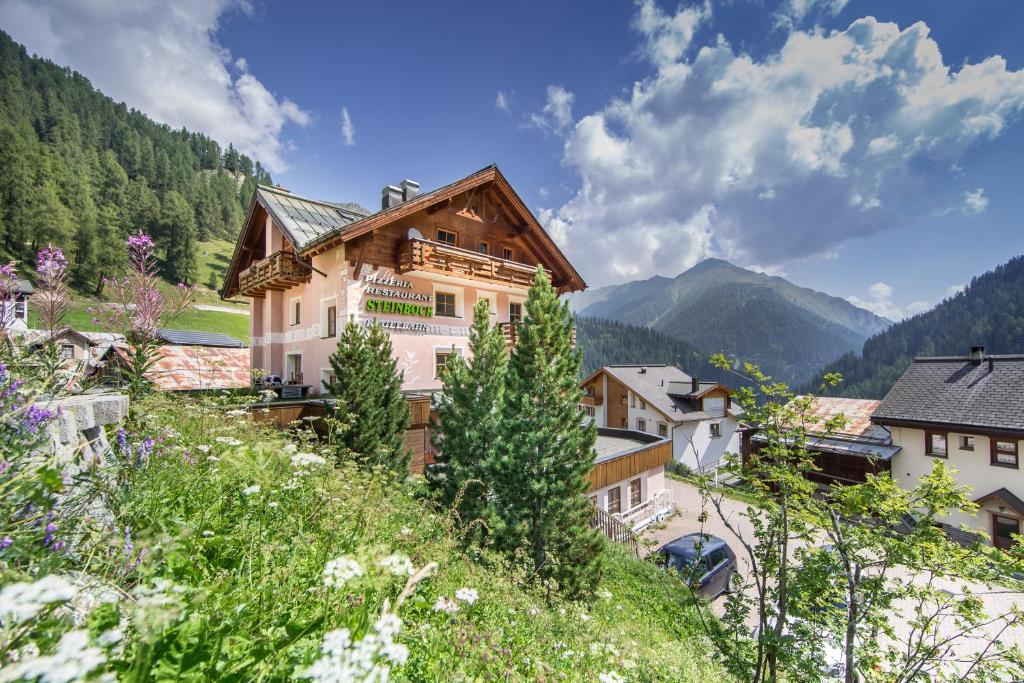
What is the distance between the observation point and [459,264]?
1573 cm

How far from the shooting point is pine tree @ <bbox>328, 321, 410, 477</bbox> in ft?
32.8

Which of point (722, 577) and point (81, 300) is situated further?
point (81, 300)

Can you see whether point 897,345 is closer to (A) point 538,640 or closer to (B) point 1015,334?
(B) point 1015,334

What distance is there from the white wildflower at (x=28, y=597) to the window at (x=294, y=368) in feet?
56.7

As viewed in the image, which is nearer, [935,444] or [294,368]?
[294,368]

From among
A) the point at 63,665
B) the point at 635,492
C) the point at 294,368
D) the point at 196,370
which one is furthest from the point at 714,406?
the point at 63,665

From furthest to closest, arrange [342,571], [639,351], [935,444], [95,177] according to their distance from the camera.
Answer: [639,351]
[95,177]
[935,444]
[342,571]

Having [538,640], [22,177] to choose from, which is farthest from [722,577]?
[22,177]

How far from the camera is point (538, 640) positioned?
14.4ft

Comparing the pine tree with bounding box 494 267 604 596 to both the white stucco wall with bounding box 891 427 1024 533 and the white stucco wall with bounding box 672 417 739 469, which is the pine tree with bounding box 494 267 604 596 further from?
the white stucco wall with bounding box 672 417 739 469

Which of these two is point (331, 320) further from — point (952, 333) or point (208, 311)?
point (952, 333)

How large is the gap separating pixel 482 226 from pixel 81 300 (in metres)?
65.9

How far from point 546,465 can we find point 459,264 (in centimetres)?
971

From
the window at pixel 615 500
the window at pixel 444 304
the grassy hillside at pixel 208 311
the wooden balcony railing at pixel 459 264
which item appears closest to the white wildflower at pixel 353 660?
the wooden balcony railing at pixel 459 264
